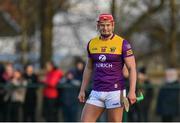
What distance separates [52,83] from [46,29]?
850cm

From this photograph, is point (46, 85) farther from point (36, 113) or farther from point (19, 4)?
point (19, 4)

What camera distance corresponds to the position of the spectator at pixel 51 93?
1805 cm

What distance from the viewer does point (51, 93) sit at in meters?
18.2

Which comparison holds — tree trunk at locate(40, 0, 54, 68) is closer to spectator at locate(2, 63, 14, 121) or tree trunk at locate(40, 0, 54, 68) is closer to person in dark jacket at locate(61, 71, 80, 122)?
spectator at locate(2, 63, 14, 121)

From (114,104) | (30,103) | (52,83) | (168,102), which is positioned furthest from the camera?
(30,103)

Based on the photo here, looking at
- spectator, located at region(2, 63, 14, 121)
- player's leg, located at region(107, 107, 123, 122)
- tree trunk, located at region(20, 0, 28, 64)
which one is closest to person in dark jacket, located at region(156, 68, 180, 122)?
spectator, located at region(2, 63, 14, 121)

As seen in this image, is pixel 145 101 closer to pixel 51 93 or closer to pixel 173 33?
pixel 51 93

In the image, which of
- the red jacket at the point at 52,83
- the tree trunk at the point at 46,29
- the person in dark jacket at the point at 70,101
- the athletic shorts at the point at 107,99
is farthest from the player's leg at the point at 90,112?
the tree trunk at the point at 46,29

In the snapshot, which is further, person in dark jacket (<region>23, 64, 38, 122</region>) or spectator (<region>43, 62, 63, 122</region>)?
person in dark jacket (<region>23, 64, 38, 122</region>)

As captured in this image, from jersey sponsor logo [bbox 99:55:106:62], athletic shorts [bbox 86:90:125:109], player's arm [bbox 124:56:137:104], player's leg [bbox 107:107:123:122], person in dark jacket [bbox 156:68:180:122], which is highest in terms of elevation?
jersey sponsor logo [bbox 99:55:106:62]

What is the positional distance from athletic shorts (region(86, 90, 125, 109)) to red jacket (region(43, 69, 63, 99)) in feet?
26.7

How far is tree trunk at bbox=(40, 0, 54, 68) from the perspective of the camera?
26141 mm

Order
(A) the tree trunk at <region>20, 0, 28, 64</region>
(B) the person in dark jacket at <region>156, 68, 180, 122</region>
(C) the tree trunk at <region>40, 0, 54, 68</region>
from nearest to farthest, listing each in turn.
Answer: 1. (B) the person in dark jacket at <region>156, 68, 180, 122</region>
2. (C) the tree trunk at <region>40, 0, 54, 68</region>
3. (A) the tree trunk at <region>20, 0, 28, 64</region>

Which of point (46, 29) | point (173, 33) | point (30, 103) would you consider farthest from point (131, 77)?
point (173, 33)
